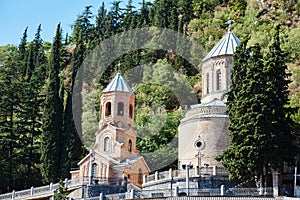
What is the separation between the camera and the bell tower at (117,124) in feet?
122

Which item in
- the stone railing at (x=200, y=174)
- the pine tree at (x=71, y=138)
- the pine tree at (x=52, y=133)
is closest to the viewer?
the stone railing at (x=200, y=174)

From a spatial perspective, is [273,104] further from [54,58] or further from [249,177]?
[54,58]

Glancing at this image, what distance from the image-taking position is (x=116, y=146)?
37.2m

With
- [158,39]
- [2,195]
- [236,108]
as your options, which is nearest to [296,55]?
[158,39]

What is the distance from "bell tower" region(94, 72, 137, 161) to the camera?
122ft

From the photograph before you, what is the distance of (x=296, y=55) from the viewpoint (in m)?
45.2

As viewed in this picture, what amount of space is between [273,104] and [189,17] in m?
41.9

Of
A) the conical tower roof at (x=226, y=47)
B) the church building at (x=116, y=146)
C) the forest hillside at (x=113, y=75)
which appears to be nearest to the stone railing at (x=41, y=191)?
the church building at (x=116, y=146)

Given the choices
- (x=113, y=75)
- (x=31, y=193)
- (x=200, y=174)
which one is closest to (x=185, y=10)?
(x=113, y=75)

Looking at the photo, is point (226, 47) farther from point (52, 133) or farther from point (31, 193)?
point (31, 193)

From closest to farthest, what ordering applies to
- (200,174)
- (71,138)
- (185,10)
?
(200,174), (71,138), (185,10)

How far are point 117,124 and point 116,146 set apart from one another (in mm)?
1845

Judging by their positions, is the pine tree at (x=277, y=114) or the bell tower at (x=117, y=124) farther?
the bell tower at (x=117, y=124)

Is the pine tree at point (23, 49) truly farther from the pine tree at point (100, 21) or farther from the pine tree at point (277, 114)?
the pine tree at point (277, 114)
